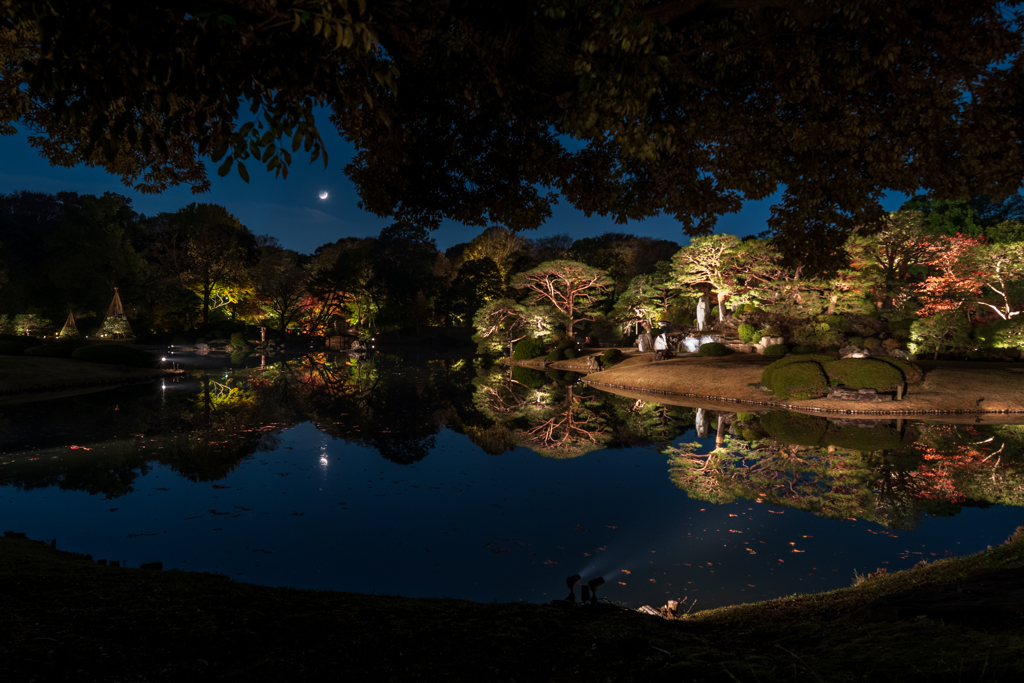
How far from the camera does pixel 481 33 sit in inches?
186

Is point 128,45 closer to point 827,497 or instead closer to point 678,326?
point 827,497

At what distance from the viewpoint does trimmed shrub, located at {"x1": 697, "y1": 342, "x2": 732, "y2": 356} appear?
28.2 metres

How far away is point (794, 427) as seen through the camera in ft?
51.4

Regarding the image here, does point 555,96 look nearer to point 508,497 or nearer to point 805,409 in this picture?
point 508,497

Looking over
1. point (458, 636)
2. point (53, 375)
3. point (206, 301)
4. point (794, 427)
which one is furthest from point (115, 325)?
point (458, 636)

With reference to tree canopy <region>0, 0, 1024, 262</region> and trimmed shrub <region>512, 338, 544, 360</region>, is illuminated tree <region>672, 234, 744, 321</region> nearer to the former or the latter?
trimmed shrub <region>512, 338, 544, 360</region>

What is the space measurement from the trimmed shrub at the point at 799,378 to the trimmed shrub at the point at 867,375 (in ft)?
1.82

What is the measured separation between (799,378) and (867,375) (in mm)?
2147

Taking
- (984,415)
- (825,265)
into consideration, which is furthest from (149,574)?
(984,415)

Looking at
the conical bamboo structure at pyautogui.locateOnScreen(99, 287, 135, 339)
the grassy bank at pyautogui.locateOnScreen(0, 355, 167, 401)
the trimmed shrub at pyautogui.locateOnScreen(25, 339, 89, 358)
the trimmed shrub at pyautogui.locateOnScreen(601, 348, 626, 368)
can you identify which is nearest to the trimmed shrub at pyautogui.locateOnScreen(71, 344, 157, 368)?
the trimmed shrub at pyautogui.locateOnScreen(25, 339, 89, 358)

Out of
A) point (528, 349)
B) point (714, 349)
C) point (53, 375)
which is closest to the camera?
point (53, 375)

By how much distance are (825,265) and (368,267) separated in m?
53.3

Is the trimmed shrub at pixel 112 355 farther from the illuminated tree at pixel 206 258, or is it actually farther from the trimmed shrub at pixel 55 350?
the illuminated tree at pixel 206 258

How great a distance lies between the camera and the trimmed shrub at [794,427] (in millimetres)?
14156
